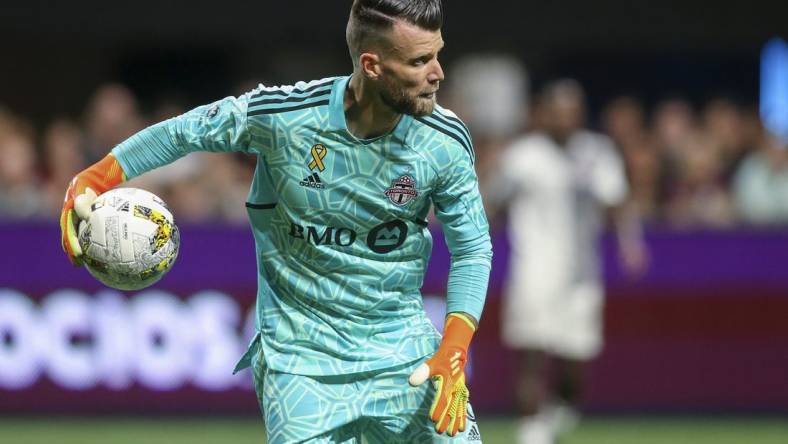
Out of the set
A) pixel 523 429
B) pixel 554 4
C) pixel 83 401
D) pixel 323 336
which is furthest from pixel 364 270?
pixel 554 4

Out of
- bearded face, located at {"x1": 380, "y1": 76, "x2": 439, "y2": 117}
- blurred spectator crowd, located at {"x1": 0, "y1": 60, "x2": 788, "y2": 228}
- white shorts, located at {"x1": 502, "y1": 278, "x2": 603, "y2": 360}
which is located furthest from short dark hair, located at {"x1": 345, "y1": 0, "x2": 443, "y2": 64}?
blurred spectator crowd, located at {"x1": 0, "y1": 60, "x2": 788, "y2": 228}

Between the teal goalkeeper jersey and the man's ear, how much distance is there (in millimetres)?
140

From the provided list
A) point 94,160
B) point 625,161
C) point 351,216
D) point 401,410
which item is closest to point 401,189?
point 351,216

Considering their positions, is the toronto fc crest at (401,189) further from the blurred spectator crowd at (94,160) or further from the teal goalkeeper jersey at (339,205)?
the blurred spectator crowd at (94,160)

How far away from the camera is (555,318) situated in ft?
30.4

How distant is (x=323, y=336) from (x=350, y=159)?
0.59 meters

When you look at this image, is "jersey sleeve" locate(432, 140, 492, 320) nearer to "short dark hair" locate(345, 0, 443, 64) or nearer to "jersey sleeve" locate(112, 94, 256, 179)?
"short dark hair" locate(345, 0, 443, 64)

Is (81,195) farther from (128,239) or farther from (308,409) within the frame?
(308,409)

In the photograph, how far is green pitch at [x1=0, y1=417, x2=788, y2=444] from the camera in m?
9.28

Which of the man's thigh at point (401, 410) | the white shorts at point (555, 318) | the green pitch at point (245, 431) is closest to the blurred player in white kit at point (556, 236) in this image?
the white shorts at point (555, 318)

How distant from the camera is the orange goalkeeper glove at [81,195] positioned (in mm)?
4348

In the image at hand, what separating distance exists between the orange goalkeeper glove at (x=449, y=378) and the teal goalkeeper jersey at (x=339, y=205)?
0.11 metres

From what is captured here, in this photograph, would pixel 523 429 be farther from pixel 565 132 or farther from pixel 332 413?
pixel 332 413

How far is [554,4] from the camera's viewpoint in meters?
14.8
